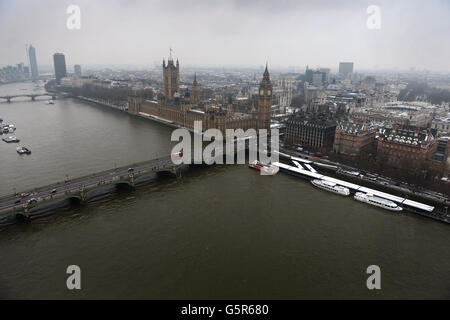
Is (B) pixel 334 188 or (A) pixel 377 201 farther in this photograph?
(B) pixel 334 188

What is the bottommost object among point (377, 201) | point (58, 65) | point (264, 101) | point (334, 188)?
point (377, 201)

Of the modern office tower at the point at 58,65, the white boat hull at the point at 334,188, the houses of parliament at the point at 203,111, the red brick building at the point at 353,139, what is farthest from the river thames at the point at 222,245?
the modern office tower at the point at 58,65

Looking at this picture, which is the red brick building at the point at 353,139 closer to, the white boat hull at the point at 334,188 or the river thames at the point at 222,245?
the white boat hull at the point at 334,188

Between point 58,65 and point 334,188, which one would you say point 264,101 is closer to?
point 334,188

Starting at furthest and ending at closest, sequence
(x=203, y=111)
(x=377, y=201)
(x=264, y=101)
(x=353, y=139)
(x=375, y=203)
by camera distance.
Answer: (x=203, y=111) < (x=264, y=101) < (x=353, y=139) < (x=375, y=203) < (x=377, y=201)

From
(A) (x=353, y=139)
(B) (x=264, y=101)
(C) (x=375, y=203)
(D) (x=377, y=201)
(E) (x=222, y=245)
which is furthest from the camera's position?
(B) (x=264, y=101)

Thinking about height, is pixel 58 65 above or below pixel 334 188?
above

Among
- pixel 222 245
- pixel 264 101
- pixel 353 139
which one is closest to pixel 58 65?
pixel 264 101

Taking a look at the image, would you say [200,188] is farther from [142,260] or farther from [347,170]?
[347,170]
